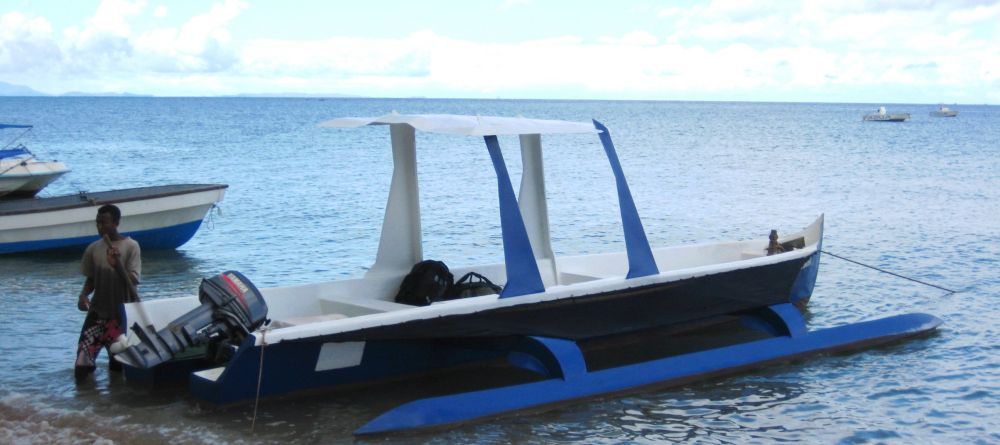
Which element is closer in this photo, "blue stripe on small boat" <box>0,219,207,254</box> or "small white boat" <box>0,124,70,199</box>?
"blue stripe on small boat" <box>0,219,207,254</box>

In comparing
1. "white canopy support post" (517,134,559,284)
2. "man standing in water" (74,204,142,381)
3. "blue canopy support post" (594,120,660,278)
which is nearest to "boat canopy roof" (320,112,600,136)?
"blue canopy support post" (594,120,660,278)

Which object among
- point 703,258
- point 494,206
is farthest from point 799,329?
point 494,206

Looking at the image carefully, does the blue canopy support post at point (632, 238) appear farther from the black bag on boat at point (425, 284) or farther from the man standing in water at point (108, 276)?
the man standing in water at point (108, 276)

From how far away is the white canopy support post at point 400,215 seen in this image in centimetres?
1027

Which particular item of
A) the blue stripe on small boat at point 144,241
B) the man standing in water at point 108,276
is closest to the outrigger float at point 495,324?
the man standing in water at point 108,276

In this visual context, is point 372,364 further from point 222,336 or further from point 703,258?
point 703,258

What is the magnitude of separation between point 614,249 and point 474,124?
11.3m

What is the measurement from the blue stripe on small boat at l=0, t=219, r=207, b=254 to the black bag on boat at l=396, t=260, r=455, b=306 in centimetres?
865

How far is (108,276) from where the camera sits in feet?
29.2

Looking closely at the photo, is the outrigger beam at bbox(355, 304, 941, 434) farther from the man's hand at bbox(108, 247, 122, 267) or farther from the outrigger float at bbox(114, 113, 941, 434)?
the man's hand at bbox(108, 247, 122, 267)

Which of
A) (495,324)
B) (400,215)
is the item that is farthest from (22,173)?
(495,324)

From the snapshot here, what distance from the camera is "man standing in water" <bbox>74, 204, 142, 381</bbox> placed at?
29.1 feet

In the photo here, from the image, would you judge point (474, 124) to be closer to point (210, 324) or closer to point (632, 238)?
point (632, 238)

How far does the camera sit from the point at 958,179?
38062mm
